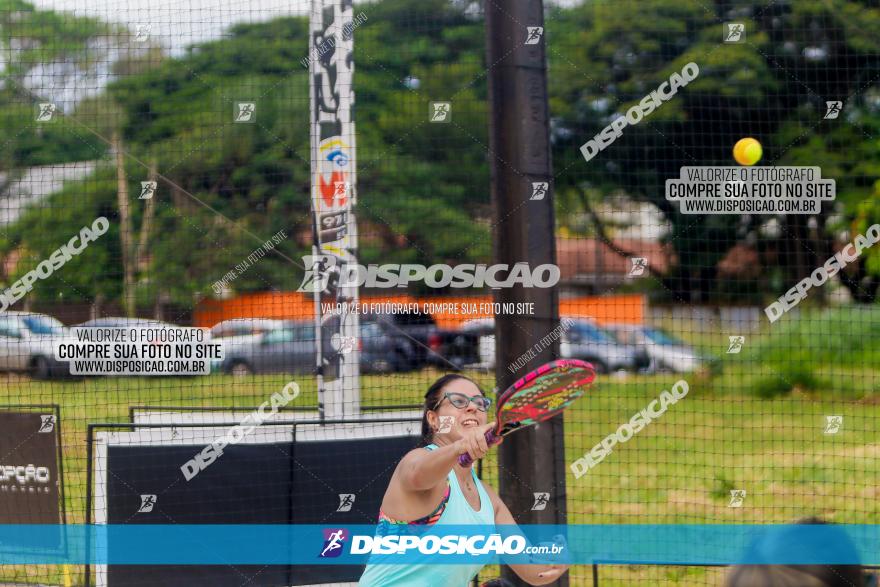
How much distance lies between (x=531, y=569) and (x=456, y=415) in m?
0.75

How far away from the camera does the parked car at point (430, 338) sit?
550 cm

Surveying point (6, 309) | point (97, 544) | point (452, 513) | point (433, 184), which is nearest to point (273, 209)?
point (433, 184)

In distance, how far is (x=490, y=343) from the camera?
241 inches

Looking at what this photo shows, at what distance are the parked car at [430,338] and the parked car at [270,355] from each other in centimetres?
88

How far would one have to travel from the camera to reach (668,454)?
8344mm

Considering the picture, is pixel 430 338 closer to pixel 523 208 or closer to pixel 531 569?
pixel 523 208

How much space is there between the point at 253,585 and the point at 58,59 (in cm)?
394

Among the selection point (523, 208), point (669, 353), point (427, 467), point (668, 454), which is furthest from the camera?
point (669, 353)

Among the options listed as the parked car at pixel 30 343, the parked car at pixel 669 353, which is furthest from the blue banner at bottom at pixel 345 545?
the parked car at pixel 669 353

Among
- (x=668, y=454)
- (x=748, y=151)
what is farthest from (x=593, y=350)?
(x=748, y=151)

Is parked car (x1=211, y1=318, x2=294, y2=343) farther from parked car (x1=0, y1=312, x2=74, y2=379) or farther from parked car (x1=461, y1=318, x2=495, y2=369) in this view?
parked car (x1=461, y1=318, x2=495, y2=369)

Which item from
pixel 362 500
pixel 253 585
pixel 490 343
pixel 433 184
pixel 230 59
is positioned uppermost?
pixel 230 59

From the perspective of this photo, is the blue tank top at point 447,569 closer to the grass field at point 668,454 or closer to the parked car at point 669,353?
the grass field at point 668,454

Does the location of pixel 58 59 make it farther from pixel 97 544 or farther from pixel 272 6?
pixel 97 544
